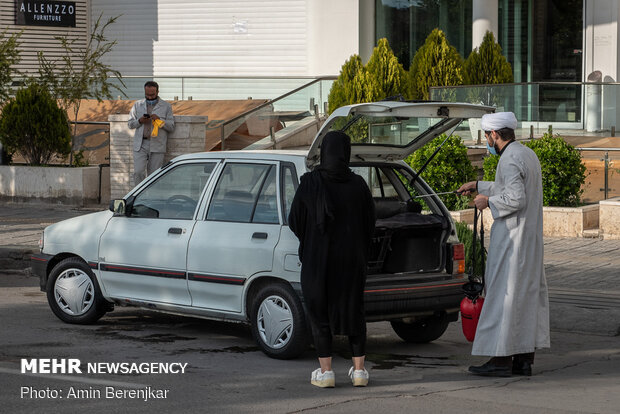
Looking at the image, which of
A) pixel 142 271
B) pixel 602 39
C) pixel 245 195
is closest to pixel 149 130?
pixel 142 271

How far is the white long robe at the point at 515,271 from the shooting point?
7.67 meters

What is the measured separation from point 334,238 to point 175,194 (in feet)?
7.97

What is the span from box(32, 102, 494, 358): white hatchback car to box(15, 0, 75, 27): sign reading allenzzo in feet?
80.2

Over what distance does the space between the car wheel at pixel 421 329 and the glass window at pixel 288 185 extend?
156cm

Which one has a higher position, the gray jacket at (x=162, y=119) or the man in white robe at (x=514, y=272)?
the gray jacket at (x=162, y=119)

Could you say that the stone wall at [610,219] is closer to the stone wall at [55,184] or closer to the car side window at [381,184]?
the car side window at [381,184]

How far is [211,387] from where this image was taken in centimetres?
733

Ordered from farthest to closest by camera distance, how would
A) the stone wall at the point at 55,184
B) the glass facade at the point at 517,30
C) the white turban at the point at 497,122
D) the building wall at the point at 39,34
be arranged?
the building wall at the point at 39,34, the glass facade at the point at 517,30, the stone wall at the point at 55,184, the white turban at the point at 497,122

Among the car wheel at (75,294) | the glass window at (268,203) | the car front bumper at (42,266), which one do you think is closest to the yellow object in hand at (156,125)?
the car front bumper at (42,266)

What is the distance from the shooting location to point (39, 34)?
33.2 meters

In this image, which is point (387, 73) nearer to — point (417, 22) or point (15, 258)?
point (417, 22)

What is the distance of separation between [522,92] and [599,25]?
577cm

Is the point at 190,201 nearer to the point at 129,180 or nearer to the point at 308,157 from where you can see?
the point at 308,157

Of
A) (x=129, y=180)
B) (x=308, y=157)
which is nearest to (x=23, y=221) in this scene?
(x=129, y=180)
